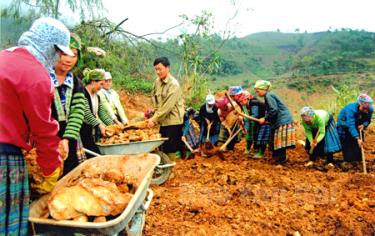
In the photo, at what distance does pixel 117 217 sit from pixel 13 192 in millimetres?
583

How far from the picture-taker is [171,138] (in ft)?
17.0

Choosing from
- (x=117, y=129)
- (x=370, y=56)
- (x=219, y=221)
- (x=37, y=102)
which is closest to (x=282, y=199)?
(x=219, y=221)

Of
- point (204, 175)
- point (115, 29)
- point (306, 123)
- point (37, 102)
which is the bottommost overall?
point (204, 175)

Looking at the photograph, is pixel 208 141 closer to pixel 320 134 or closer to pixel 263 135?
pixel 263 135

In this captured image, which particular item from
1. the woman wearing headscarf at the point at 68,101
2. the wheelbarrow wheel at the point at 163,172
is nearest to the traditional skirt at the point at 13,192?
the woman wearing headscarf at the point at 68,101

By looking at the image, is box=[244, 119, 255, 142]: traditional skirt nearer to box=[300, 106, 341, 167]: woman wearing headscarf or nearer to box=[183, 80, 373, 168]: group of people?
box=[183, 80, 373, 168]: group of people

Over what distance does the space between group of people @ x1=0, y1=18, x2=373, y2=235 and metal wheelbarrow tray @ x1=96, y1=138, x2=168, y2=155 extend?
0.54ft

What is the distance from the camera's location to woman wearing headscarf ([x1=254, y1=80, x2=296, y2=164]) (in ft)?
19.7

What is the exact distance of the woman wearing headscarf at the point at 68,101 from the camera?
9.16 feet

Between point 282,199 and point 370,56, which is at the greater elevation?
point 370,56

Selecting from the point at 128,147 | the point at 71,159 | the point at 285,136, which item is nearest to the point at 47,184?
the point at 71,159

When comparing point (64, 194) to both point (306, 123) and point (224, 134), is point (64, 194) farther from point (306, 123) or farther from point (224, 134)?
point (224, 134)

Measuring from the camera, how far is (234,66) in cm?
2581

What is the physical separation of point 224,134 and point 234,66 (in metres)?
18.9
